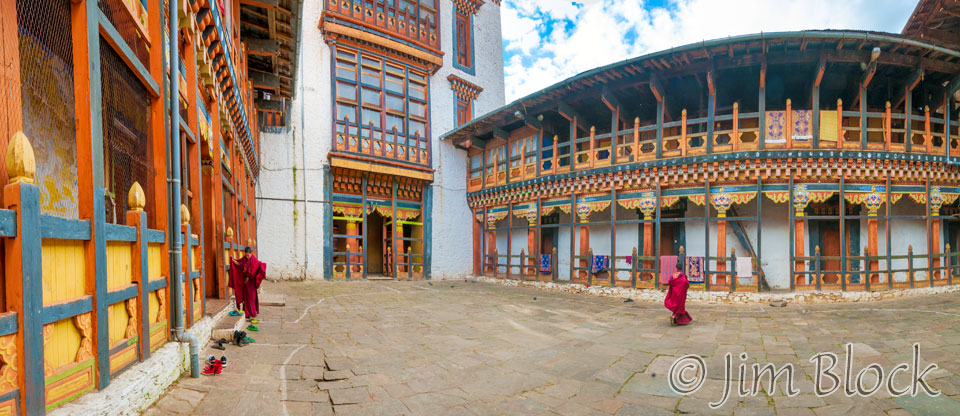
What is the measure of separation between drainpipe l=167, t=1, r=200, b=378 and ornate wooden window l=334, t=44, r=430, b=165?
442 inches

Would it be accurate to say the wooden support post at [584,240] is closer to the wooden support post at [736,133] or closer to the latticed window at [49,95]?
the wooden support post at [736,133]

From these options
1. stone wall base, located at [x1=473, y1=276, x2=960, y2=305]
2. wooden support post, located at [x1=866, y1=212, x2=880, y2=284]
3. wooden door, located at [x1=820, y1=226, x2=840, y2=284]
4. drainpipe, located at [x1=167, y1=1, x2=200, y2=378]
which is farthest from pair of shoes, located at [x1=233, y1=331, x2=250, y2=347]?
wooden door, located at [x1=820, y1=226, x2=840, y2=284]

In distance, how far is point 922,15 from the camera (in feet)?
42.0

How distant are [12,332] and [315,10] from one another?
15537 millimetres

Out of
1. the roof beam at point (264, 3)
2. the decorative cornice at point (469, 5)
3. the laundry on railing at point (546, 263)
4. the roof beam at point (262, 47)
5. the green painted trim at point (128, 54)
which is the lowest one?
the laundry on railing at point (546, 263)

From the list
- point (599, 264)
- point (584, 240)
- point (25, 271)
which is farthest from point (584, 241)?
point (25, 271)

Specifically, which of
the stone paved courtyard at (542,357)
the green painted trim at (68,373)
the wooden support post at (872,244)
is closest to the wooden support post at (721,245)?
the stone paved courtyard at (542,357)

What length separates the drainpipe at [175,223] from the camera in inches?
146

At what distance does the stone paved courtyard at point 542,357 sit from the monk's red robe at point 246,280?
0.48 meters

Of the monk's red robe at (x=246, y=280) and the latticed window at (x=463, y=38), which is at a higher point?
the latticed window at (x=463, y=38)

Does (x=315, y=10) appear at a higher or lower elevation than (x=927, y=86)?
higher

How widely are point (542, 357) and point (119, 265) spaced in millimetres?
4407

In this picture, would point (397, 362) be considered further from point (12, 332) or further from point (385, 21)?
point (385, 21)

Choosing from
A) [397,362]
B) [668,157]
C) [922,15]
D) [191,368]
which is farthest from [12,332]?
[922,15]
